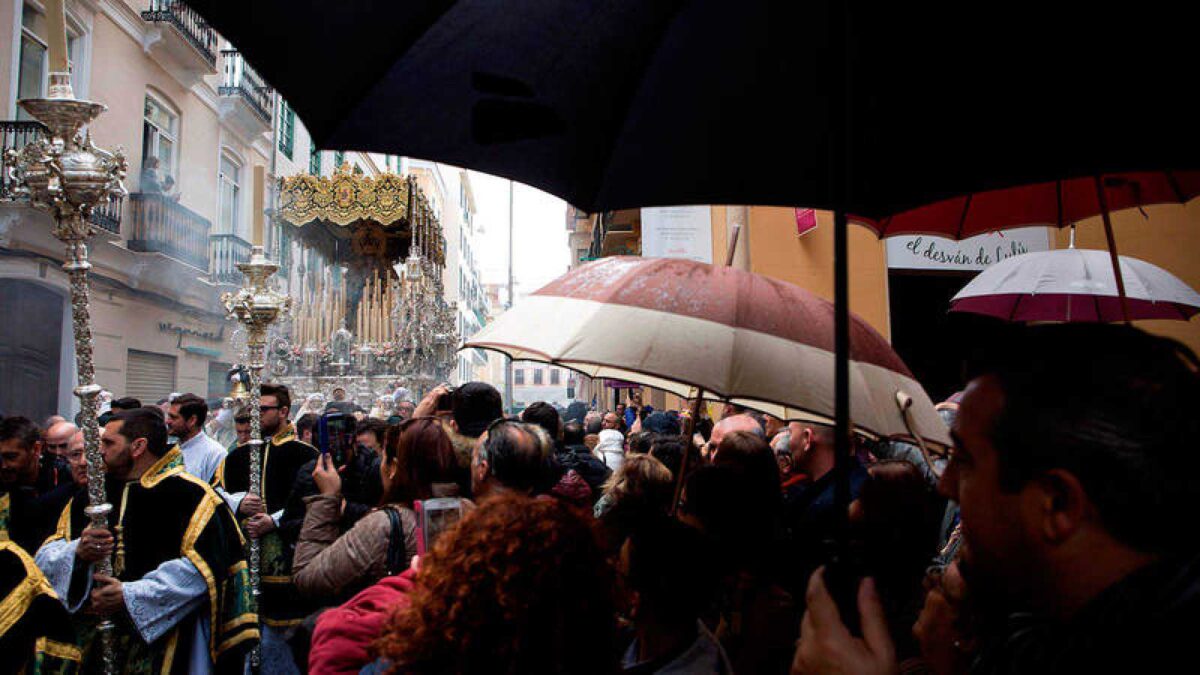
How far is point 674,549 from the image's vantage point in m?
2.51

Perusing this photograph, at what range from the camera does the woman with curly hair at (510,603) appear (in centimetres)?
172

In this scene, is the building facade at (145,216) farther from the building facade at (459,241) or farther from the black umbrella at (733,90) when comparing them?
the building facade at (459,241)

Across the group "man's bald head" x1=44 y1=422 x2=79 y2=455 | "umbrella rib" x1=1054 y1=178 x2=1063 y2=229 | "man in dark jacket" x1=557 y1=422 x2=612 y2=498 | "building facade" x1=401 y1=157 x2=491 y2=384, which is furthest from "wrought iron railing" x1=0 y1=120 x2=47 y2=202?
"building facade" x1=401 y1=157 x2=491 y2=384

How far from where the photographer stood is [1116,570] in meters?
1.29

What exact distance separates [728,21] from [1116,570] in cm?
164

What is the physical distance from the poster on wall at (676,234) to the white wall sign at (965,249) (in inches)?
105

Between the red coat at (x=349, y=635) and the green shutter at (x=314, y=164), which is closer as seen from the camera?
the red coat at (x=349, y=635)

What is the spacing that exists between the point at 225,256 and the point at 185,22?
14.9ft

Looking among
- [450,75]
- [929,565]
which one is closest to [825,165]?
[450,75]

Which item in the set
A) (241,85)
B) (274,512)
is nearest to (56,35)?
(274,512)

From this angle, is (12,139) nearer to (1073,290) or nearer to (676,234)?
(676,234)

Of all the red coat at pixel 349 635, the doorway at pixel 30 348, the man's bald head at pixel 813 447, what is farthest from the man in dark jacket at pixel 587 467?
the doorway at pixel 30 348

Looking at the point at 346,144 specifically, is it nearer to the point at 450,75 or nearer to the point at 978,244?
the point at 450,75

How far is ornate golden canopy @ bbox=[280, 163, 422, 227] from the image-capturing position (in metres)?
15.7
